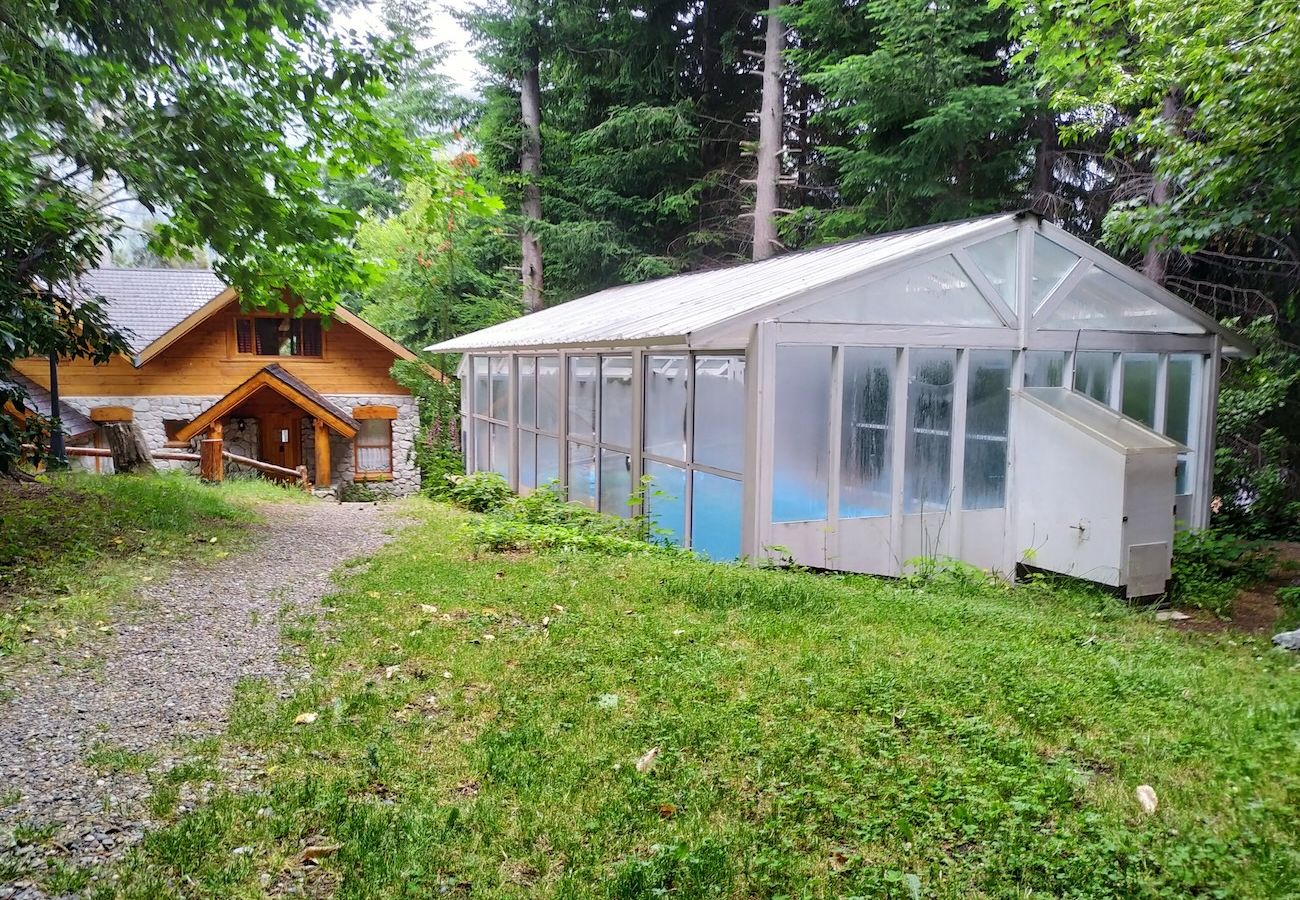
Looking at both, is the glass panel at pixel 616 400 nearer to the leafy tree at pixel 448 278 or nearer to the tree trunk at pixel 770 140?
the tree trunk at pixel 770 140

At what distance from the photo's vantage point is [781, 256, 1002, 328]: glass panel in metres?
8.13

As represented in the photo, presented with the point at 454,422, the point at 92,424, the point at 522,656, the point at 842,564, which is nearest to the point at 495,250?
the point at 454,422

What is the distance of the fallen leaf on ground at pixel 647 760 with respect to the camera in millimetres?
3635

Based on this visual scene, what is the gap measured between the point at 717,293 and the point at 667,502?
8.62ft

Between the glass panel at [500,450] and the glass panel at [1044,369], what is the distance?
337 inches

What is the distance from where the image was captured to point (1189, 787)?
334 cm

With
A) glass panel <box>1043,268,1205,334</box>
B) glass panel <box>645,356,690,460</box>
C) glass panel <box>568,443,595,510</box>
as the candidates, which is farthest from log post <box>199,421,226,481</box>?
glass panel <box>1043,268,1205,334</box>

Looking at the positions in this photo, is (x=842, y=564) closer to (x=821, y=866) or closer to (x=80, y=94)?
(x=821, y=866)

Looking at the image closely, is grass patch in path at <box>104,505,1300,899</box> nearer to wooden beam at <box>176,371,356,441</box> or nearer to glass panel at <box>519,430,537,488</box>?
glass panel at <box>519,430,537,488</box>

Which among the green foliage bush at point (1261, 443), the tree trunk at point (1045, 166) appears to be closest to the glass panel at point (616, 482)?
the green foliage bush at point (1261, 443)

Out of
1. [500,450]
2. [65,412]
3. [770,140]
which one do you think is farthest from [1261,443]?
[65,412]

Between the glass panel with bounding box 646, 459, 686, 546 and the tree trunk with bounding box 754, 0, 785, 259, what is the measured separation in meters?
8.67

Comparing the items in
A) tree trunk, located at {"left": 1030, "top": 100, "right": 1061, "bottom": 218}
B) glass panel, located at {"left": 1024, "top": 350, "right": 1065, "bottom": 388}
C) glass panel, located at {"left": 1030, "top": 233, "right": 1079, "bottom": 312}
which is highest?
tree trunk, located at {"left": 1030, "top": 100, "right": 1061, "bottom": 218}

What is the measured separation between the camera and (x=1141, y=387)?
10.3 metres
